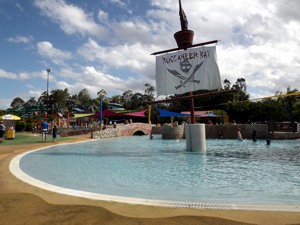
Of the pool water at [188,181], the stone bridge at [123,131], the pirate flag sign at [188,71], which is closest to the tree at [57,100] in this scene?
the stone bridge at [123,131]

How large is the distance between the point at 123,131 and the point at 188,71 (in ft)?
70.6

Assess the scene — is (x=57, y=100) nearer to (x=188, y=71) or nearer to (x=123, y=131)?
(x=123, y=131)

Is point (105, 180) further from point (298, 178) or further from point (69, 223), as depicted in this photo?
point (298, 178)

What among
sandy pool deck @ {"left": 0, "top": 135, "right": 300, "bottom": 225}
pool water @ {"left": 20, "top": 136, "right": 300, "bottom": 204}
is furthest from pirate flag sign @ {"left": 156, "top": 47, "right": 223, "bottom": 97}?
sandy pool deck @ {"left": 0, "top": 135, "right": 300, "bottom": 225}

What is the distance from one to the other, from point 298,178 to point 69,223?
8.10 m

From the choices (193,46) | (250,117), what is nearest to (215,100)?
(250,117)

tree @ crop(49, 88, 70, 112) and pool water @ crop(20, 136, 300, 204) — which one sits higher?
tree @ crop(49, 88, 70, 112)

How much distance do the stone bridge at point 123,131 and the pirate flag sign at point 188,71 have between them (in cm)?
1399

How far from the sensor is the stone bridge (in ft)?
104

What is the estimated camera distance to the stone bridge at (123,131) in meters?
31.8

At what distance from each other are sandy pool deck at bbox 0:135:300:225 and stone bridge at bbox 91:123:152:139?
25.6 metres

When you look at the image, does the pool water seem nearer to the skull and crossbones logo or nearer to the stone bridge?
the skull and crossbones logo

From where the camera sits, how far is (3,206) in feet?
15.8

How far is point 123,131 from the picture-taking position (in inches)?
1518
